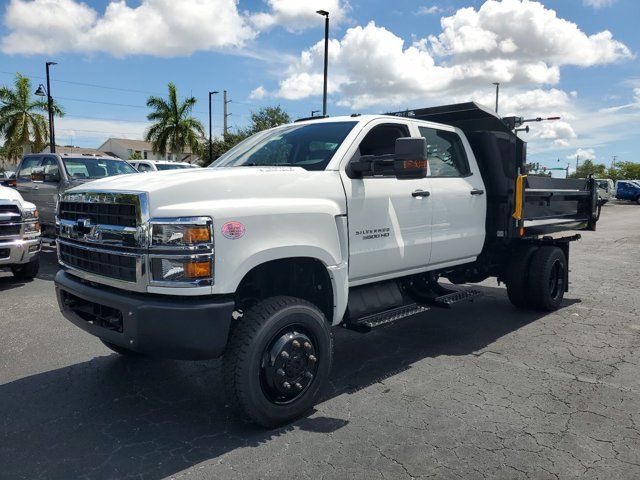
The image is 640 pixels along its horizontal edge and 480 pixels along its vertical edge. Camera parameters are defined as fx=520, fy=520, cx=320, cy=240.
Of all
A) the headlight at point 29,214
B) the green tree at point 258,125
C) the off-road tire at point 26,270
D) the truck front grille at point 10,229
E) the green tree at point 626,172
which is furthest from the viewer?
the green tree at point 626,172

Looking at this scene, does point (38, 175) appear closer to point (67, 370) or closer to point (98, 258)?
point (67, 370)

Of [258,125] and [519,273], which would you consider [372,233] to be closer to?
[519,273]

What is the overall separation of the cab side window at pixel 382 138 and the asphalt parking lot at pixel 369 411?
1897 millimetres

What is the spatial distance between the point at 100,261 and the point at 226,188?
0.96m

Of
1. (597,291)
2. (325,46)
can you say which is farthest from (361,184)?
(325,46)

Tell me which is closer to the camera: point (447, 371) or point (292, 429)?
point (292, 429)

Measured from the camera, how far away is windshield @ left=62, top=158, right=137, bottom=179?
1027 centimetres

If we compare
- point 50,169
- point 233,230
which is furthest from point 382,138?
point 50,169

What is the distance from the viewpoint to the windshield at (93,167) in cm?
1027

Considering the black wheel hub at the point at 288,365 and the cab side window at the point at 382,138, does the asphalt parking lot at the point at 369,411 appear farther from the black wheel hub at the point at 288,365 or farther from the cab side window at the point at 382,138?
the cab side window at the point at 382,138

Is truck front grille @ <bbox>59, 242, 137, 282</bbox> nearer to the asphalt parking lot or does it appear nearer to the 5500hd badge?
the asphalt parking lot

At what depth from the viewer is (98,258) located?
3402mm

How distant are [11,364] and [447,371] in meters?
3.82

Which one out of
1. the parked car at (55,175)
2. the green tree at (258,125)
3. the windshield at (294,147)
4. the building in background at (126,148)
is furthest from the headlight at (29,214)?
the building in background at (126,148)
